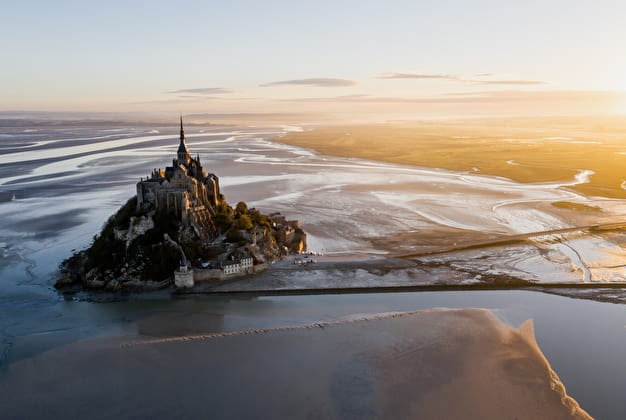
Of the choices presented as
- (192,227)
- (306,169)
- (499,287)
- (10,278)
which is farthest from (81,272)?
(306,169)

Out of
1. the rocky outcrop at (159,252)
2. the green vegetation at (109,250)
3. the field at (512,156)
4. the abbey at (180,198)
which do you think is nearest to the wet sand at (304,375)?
the rocky outcrop at (159,252)

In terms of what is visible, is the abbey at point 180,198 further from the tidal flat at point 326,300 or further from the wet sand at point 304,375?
the wet sand at point 304,375

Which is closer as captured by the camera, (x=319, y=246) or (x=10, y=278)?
(x=10, y=278)

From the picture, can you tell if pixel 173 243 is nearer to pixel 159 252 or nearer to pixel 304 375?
pixel 159 252

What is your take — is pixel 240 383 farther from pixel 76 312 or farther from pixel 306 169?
pixel 306 169

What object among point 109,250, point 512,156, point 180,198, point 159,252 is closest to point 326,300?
point 159,252

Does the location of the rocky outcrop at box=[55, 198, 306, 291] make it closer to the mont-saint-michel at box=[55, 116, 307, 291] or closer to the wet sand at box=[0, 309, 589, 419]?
the mont-saint-michel at box=[55, 116, 307, 291]
